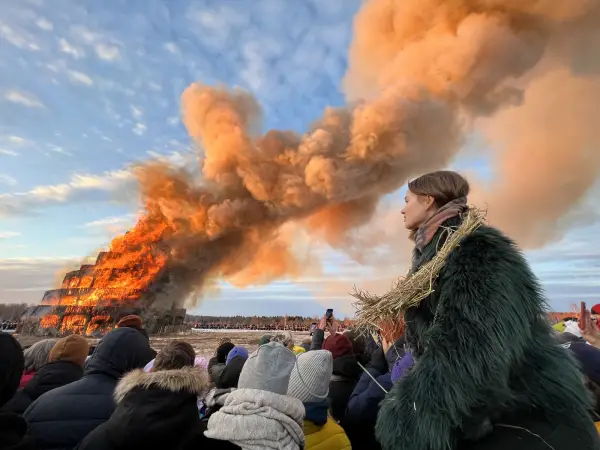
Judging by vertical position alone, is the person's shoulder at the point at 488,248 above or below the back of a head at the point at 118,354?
above

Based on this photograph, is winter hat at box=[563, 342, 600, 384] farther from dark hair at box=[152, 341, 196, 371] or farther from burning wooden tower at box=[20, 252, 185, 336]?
burning wooden tower at box=[20, 252, 185, 336]

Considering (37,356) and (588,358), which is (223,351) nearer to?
(37,356)

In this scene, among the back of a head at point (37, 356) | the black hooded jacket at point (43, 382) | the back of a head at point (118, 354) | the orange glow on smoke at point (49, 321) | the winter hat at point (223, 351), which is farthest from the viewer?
the orange glow on smoke at point (49, 321)

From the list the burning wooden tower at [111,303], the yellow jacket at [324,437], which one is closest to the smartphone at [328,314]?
the yellow jacket at [324,437]

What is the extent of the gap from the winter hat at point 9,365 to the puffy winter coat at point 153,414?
0.63 m

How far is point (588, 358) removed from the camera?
3604mm

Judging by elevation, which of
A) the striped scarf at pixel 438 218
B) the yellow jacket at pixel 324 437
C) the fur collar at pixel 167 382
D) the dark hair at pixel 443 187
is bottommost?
the yellow jacket at pixel 324 437

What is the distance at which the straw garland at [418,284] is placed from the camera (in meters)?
2.03

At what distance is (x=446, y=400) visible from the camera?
171 cm

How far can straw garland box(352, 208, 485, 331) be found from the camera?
6.66 ft

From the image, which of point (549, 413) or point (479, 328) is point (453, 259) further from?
point (549, 413)

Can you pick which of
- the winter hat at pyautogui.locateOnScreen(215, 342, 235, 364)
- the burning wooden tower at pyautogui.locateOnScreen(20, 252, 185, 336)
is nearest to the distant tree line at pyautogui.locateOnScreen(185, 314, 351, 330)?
the burning wooden tower at pyautogui.locateOnScreen(20, 252, 185, 336)

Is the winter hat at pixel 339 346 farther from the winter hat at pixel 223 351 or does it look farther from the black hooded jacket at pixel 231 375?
the winter hat at pixel 223 351

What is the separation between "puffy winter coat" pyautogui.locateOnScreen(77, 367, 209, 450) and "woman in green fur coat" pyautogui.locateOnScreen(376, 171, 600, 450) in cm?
137
